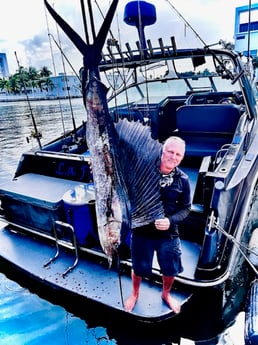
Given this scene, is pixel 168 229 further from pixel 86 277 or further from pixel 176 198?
pixel 86 277

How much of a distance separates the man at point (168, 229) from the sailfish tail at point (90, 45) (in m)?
0.85

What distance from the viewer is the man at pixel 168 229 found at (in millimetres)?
1963

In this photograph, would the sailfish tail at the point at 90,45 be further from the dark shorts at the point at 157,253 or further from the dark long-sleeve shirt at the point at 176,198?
the dark shorts at the point at 157,253

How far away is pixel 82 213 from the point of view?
2.88 m

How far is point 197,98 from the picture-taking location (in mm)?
5965

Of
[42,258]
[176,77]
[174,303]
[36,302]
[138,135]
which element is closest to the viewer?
[138,135]

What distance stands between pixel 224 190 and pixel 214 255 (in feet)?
1.92

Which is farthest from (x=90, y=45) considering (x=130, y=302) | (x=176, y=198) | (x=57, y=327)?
(x=57, y=327)

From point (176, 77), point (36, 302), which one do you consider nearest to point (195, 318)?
point (36, 302)

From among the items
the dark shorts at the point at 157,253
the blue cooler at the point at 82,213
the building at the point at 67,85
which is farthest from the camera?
the building at the point at 67,85

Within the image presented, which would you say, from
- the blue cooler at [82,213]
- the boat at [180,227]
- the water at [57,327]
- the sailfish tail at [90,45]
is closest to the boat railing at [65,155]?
the boat at [180,227]

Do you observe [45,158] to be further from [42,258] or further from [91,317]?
[91,317]

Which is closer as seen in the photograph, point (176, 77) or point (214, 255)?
Result: point (214, 255)

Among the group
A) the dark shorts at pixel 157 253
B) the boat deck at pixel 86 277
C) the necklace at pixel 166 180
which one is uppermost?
the necklace at pixel 166 180
